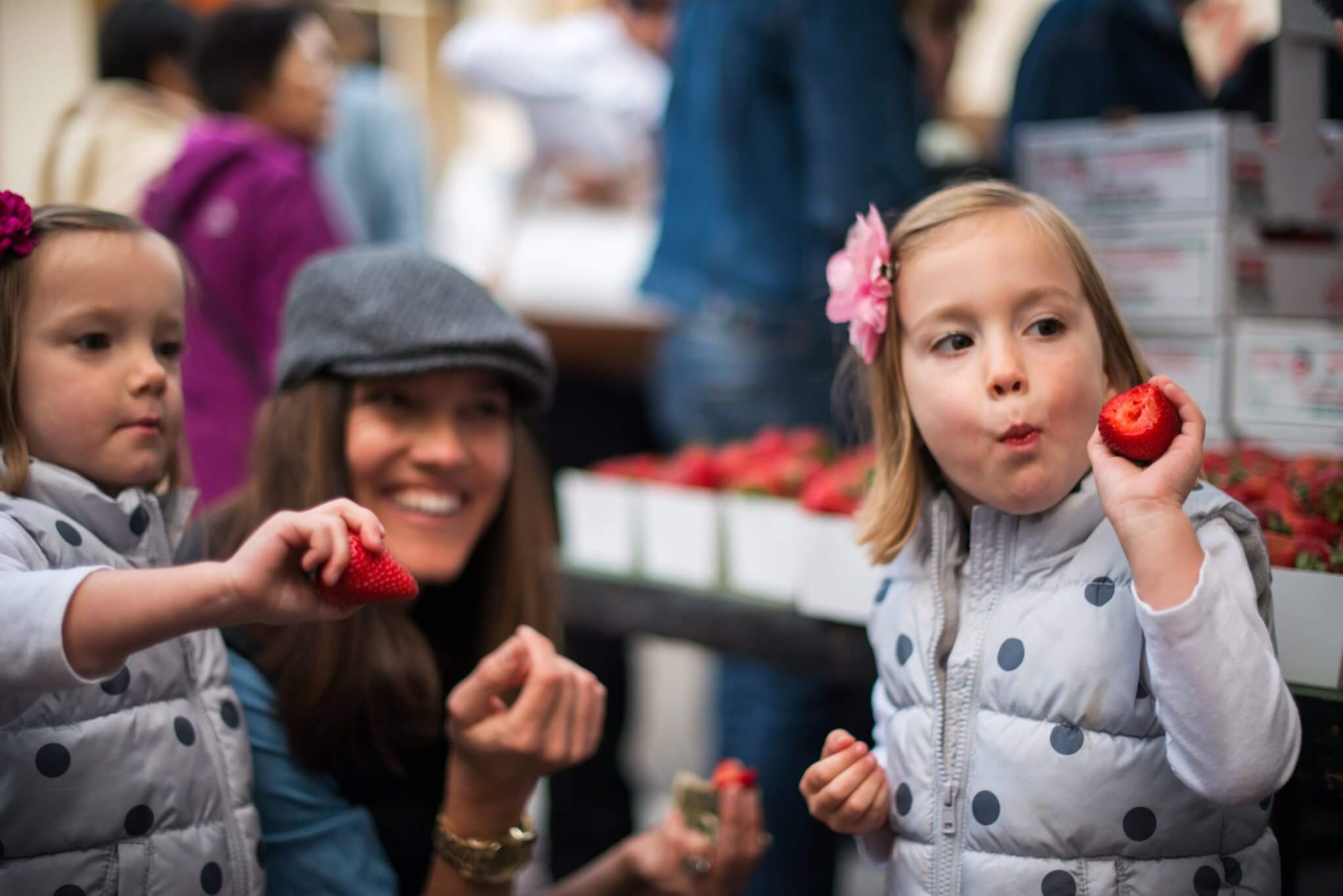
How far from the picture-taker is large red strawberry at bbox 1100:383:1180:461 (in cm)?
95

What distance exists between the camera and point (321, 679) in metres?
1.35

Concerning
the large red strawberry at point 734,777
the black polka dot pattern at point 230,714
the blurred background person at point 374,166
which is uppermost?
the blurred background person at point 374,166

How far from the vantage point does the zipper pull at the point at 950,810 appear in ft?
3.49

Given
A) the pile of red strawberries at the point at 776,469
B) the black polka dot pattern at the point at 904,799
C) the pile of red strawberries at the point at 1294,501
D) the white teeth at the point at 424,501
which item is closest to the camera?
the black polka dot pattern at the point at 904,799

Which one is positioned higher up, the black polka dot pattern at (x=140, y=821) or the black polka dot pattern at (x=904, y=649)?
the black polka dot pattern at (x=904, y=649)

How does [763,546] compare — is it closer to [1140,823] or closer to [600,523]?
[600,523]

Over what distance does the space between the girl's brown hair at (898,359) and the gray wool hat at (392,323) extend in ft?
1.49

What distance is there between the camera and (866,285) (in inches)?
45.1

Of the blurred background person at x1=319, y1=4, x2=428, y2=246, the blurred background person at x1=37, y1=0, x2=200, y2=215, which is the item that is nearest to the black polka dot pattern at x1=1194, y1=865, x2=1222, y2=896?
the blurred background person at x1=37, y1=0, x2=200, y2=215

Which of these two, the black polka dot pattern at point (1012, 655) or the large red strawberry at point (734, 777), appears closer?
the black polka dot pattern at point (1012, 655)

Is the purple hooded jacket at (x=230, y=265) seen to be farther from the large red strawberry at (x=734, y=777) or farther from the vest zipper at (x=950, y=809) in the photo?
the vest zipper at (x=950, y=809)

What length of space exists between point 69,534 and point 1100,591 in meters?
0.82

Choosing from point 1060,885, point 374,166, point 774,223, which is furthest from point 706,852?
point 374,166

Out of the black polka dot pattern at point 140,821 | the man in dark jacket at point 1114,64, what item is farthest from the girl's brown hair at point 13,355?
the man in dark jacket at point 1114,64
